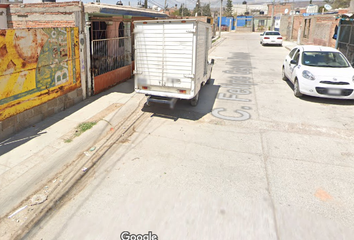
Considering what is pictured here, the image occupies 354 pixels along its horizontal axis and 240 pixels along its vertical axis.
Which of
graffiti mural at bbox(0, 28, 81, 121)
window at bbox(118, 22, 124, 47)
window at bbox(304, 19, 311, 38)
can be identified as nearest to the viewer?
graffiti mural at bbox(0, 28, 81, 121)

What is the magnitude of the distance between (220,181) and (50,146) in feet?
12.5

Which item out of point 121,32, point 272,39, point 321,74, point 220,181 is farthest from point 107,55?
point 272,39

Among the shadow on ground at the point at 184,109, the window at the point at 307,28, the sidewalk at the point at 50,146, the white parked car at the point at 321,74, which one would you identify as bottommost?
the sidewalk at the point at 50,146

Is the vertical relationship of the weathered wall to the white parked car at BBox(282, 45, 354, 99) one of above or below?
above

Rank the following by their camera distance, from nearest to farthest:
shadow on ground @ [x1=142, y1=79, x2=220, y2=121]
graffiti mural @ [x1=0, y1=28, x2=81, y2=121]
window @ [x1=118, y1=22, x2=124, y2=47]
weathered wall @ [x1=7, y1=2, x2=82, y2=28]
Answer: graffiti mural @ [x1=0, y1=28, x2=81, y2=121] → shadow on ground @ [x1=142, y1=79, x2=220, y2=121] → weathered wall @ [x1=7, y1=2, x2=82, y2=28] → window @ [x1=118, y1=22, x2=124, y2=47]

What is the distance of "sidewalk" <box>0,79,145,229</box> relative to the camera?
4.36 metres

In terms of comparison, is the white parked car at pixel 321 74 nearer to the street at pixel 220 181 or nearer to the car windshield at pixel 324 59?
the car windshield at pixel 324 59

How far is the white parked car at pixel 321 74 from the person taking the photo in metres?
8.67

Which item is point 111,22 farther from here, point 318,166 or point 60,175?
point 318,166

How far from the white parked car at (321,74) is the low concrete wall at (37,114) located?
313 inches

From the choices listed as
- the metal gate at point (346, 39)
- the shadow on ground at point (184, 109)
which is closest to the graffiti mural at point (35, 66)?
the shadow on ground at point (184, 109)

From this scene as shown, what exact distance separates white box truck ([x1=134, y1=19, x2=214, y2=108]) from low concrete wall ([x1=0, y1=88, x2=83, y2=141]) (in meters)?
2.25

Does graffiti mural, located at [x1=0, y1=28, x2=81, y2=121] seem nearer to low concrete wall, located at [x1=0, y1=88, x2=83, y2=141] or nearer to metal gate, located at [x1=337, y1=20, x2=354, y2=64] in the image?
low concrete wall, located at [x1=0, y1=88, x2=83, y2=141]

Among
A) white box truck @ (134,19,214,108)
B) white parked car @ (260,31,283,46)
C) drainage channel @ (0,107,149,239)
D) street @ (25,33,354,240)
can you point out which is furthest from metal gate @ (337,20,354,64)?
drainage channel @ (0,107,149,239)
